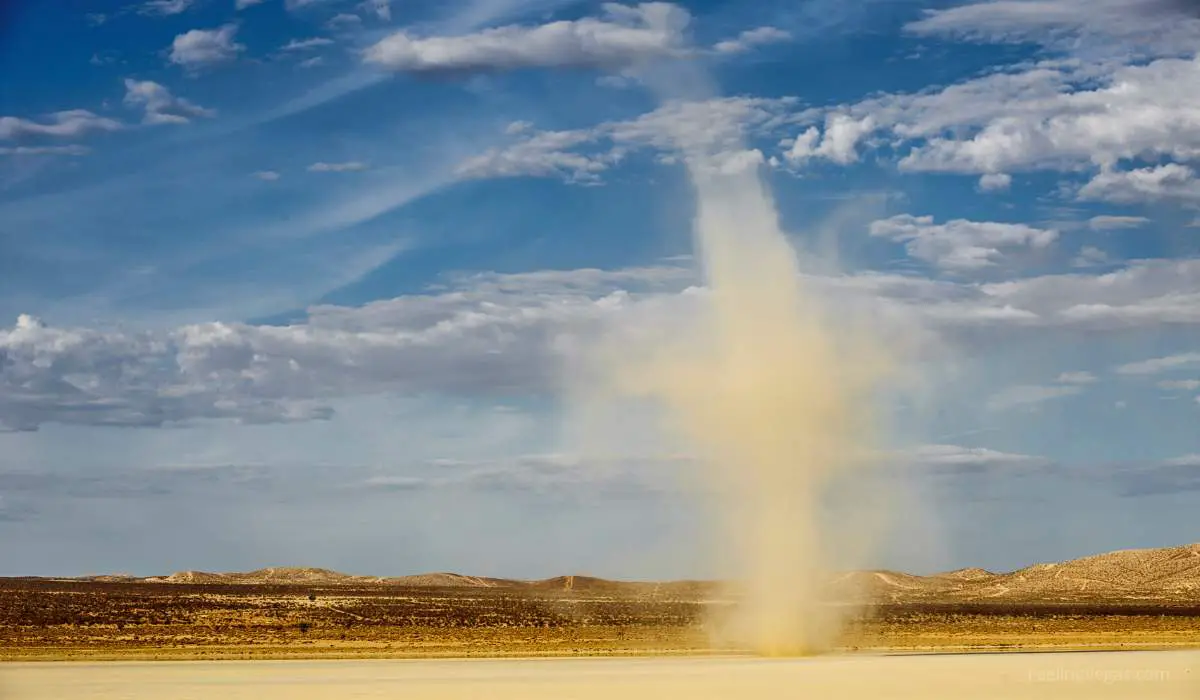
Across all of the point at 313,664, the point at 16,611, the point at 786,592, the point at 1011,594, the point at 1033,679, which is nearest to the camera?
the point at 1033,679

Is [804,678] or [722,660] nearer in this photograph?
[804,678]

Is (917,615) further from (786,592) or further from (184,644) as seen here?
(184,644)

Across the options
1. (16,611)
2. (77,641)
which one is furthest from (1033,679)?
(16,611)

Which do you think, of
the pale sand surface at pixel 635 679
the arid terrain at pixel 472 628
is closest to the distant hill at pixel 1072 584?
the arid terrain at pixel 472 628

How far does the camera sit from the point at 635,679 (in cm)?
3519

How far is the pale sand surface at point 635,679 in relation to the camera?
31125mm

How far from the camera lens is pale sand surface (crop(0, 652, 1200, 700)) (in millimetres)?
31125

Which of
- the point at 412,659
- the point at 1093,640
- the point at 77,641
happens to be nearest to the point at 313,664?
the point at 412,659

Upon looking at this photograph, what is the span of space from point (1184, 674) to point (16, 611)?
6210 centimetres

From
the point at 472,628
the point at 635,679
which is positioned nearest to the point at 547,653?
the point at 635,679

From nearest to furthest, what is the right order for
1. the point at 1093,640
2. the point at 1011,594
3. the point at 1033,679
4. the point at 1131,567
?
the point at 1033,679
the point at 1093,640
the point at 1011,594
the point at 1131,567

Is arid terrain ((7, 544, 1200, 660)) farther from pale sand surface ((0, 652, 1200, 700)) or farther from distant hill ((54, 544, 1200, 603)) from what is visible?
distant hill ((54, 544, 1200, 603))

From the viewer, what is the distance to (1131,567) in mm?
157875

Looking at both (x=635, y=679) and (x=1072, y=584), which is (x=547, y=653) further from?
(x=1072, y=584)
